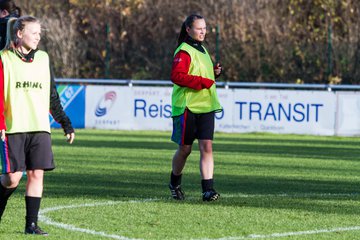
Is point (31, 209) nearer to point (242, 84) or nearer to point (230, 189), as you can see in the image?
point (230, 189)

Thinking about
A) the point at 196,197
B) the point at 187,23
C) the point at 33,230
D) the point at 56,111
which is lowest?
→ the point at 196,197

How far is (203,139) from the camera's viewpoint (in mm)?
10961

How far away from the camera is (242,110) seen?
2477 centimetres

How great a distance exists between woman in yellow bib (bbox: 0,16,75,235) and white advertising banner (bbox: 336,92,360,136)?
52.5 ft

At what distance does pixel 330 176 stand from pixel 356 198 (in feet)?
9.55

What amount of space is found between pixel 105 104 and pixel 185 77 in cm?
1507

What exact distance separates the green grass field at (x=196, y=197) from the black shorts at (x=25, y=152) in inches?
20.9

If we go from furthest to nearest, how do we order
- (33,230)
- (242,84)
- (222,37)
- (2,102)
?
1. (222,37)
2. (242,84)
3. (33,230)
4. (2,102)

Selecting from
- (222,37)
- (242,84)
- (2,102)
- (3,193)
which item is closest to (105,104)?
(242,84)

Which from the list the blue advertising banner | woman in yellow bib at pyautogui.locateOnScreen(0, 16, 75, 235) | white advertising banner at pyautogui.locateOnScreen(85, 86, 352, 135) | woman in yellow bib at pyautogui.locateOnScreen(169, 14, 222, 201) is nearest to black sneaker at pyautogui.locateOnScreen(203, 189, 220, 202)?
woman in yellow bib at pyautogui.locateOnScreen(169, 14, 222, 201)

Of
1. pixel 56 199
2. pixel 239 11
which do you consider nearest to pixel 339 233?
pixel 56 199

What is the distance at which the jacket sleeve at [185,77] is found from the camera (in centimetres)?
1083

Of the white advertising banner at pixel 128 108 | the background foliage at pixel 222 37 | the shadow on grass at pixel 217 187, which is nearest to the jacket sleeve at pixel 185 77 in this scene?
the shadow on grass at pixel 217 187

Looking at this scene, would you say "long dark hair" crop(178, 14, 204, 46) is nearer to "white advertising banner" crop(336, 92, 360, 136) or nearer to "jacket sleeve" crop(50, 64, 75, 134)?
"jacket sleeve" crop(50, 64, 75, 134)
